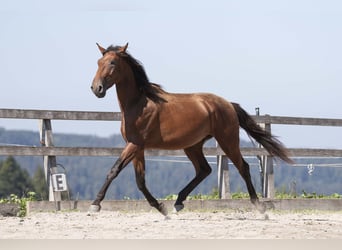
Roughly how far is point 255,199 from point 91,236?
3735mm

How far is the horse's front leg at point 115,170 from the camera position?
920cm

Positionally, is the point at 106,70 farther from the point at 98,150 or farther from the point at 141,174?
the point at 98,150

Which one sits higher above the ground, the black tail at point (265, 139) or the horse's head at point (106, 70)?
the horse's head at point (106, 70)

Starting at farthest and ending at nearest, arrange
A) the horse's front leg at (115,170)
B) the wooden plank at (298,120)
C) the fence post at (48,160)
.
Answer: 1. the wooden plank at (298,120)
2. the fence post at (48,160)
3. the horse's front leg at (115,170)

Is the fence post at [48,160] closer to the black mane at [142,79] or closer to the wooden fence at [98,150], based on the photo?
the wooden fence at [98,150]

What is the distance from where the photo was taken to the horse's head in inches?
364

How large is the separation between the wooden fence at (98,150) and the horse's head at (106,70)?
6.87 ft

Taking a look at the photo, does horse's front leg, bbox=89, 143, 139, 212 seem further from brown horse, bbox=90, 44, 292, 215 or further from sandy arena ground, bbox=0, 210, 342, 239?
sandy arena ground, bbox=0, 210, 342, 239

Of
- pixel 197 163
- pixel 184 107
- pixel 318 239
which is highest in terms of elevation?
pixel 184 107

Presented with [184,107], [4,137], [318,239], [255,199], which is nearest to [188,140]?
[184,107]

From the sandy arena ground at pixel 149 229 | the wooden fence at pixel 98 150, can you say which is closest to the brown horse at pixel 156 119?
the sandy arena ground at pixel 149 229

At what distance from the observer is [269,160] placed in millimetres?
13070

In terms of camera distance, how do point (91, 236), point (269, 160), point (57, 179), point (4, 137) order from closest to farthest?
point (91, 236), point (57, 179), point (269, 160), point (4, 137)

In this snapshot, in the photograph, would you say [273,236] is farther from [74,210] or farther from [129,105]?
[74,210]
